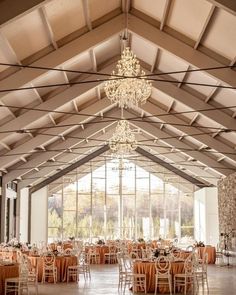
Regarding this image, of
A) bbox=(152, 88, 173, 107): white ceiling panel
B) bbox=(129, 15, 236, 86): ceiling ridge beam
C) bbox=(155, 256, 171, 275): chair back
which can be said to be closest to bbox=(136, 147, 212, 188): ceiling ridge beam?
bbox=(152, 88, 173, 107): white ceiling panel

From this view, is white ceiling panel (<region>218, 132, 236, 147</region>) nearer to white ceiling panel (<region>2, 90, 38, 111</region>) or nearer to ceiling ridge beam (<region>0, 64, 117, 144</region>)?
ceiling ridge beam (<region>0, 64, 117, 144</region>)

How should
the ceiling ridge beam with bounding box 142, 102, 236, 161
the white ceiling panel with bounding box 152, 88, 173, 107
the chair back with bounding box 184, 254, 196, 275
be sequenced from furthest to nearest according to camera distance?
1. the ceiling ridge beam with bounding box 142, 102, 236, 161
2. the white ceiling panel with bounding box 152, 88, 173, 107
3. the chair back with bounding box 184, 254, 196, 275

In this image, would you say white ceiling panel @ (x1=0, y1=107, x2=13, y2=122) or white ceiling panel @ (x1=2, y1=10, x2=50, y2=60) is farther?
white ceiling panel @ (x1=0, y1=107, x2=13, y2=122)

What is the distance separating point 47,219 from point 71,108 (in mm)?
10700

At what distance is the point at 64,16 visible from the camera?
11.0 metres

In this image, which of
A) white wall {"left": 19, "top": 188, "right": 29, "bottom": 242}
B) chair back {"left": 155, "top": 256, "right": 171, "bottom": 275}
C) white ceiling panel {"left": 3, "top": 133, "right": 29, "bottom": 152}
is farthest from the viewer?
white wall {"left": 19, "top": 188, "right": 29, "bottom": 242}

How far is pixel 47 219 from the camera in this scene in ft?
87.9

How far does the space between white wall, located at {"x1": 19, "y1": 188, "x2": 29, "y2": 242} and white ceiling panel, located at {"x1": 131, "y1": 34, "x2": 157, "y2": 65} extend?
1297 cm

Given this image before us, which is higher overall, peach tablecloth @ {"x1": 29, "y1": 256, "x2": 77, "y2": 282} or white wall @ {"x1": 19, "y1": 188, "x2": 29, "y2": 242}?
white wall @ {"x1": 19, "y1": 188, "x2": 29, "y2": 242}

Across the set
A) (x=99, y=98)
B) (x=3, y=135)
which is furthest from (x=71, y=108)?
(x=3, y=135)

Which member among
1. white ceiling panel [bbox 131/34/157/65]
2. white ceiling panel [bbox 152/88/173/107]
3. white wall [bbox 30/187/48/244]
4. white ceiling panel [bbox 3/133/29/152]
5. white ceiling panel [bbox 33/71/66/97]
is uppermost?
white ceiling panel [bbox 131/34/157/65]

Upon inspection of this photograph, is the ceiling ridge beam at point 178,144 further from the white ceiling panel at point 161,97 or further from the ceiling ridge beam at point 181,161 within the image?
the white ceiling panel at point 161,97

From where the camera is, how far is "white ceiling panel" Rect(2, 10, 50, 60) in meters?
Result: 10.1

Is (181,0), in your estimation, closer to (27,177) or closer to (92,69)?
(92,69)
